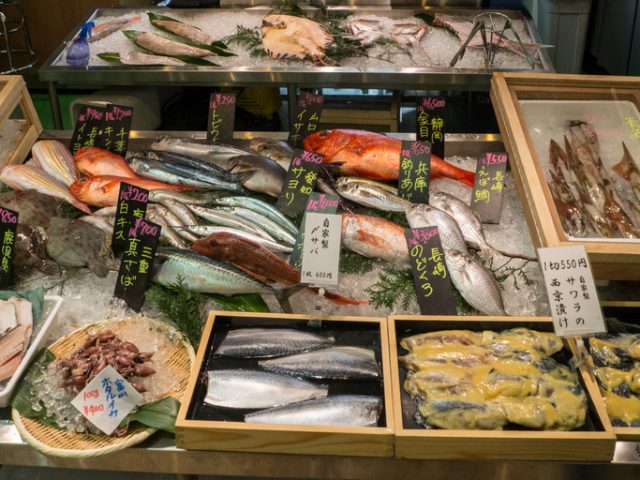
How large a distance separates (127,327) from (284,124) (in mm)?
3543

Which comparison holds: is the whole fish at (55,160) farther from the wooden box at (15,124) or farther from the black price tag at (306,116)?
the black price tag at (306,116)

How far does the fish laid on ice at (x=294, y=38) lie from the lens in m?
3.95

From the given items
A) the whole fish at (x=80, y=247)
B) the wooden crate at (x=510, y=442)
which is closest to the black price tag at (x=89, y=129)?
the whole fish at (x=80, y=247)

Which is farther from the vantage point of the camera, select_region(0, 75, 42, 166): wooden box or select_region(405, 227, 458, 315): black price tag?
select_region(0, 75, 42, 166): wooden box

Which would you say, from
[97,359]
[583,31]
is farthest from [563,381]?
[583,31]

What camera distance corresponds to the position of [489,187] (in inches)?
109

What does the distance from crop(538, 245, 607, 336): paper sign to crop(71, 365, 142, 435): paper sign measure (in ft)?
4.11

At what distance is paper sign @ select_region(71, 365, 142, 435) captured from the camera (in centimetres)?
185

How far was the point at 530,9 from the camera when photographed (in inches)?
212

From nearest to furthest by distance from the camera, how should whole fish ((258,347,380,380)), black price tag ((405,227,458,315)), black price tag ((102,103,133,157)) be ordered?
whole fish ((258,347,380,380))
black price tag ((405,227,458,315))
black price tag ((102,103,133,157))

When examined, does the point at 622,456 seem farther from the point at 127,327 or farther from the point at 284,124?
the point at 284,124

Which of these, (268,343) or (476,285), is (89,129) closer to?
(268,343)

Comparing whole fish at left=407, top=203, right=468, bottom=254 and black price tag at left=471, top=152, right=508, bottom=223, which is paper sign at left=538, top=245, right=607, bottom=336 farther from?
black price tag at left=471, top=152, right=508, bottom=223

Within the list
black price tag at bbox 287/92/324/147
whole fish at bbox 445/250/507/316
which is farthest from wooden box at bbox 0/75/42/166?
whole fish at bbox 445/250/507/316
